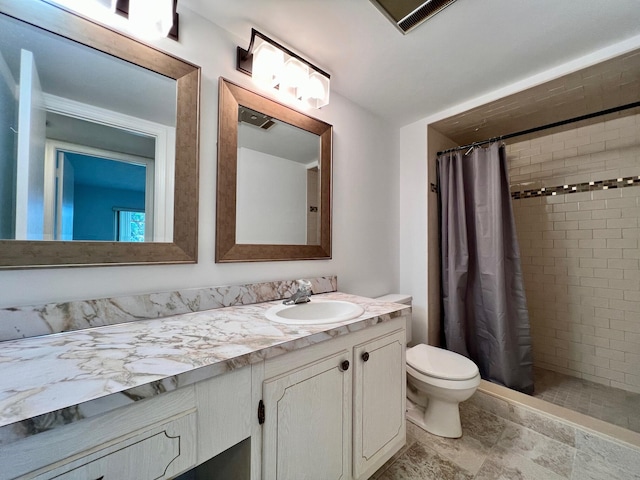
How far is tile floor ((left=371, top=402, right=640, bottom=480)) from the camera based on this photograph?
48.1 inches

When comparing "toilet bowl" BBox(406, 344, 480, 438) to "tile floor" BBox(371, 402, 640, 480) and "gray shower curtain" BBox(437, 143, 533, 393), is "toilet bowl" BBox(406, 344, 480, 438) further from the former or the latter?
"gray shower curtain" BBox(437, 143, 533, 393)

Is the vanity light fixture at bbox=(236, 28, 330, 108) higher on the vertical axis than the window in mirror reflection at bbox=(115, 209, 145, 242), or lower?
higher

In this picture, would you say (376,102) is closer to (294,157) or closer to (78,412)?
(294,157)

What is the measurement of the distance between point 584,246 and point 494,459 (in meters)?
1.83

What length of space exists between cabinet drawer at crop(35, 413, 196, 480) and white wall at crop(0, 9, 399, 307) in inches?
24.1

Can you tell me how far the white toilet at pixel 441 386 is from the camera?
139 cm

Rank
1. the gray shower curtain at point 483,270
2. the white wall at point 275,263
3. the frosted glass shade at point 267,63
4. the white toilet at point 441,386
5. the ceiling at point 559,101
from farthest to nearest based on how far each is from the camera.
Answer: the gray shower curtain at point 483,270, the ceiling at point 559,101, the white toilet at point 441,386, the frosted glass shade at point 267,63, the white wall at point 275,263

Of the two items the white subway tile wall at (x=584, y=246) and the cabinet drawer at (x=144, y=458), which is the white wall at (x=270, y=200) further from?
the white subway tile wall at (x=584, y=246)

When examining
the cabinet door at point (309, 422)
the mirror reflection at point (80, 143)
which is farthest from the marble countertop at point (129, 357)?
the mirror reflection at point (80, 143)

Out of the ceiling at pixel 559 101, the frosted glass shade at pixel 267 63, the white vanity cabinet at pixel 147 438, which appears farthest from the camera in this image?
the ceiling at pixel 559 101

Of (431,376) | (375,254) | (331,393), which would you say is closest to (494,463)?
(431,376)

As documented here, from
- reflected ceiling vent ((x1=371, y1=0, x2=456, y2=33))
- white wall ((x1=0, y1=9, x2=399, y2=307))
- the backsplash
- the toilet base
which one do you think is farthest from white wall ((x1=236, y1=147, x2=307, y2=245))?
the toilet base

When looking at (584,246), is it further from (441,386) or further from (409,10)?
(409,10)

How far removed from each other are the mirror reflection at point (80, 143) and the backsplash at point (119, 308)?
0.23 m
